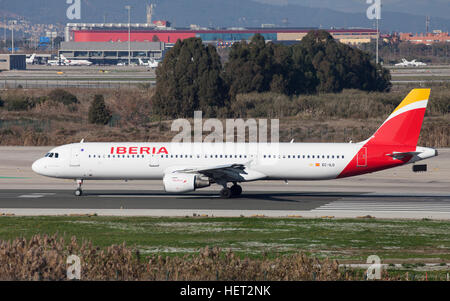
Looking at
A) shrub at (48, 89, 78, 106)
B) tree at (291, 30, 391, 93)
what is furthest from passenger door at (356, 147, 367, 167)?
tree at (291, 30, 391, 93)

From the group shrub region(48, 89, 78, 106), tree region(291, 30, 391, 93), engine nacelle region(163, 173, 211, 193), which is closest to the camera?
engine nacelle region(163, 173, 211, 193)

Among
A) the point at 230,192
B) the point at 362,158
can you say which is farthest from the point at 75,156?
the point at 362,158

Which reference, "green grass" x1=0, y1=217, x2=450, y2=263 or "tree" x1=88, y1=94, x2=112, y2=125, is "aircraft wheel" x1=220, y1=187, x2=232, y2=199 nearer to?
"green grass" x1=0, y1=217, x2=450, y2=263

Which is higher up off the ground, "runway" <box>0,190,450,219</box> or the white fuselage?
the white fuselage

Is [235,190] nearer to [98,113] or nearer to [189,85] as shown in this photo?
[98,113]

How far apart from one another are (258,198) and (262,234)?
13750 mm

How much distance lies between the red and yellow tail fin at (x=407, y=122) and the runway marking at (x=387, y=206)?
4.12 m

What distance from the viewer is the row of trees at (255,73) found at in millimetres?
92375

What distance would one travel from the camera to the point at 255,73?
339 feet

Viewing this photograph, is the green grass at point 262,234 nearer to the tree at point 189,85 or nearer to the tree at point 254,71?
the tree at point 189,85

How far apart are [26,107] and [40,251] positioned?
253 feet

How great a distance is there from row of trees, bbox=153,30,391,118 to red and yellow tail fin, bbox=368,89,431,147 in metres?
45.5

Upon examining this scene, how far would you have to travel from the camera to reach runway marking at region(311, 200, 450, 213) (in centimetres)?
4241
